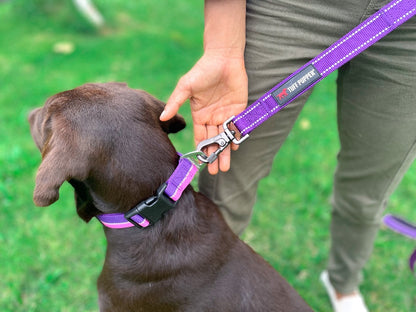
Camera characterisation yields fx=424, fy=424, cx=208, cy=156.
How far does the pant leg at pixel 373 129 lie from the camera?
6.15 ft

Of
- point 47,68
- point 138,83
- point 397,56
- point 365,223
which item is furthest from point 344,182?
point 47,68

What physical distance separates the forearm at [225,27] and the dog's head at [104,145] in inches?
15.9

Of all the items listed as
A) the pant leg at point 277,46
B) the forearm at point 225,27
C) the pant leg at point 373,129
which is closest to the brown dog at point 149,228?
the pant leg at point 277,46

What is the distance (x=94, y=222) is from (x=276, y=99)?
2210 millimetres

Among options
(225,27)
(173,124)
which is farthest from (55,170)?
(225,27)

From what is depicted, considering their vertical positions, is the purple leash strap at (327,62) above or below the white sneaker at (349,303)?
above

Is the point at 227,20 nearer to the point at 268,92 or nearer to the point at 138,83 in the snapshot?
the point at 268,92

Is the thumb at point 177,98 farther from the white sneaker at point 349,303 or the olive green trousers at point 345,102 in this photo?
the white sneaker at point 349,303

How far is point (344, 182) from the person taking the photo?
246 centimetres

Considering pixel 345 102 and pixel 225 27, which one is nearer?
pixel 225 27

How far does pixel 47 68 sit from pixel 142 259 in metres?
4.39

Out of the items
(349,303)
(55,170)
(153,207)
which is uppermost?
(55,170)

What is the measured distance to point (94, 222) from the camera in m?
3.47

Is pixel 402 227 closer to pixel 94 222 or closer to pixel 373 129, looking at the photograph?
pixel 373 129
